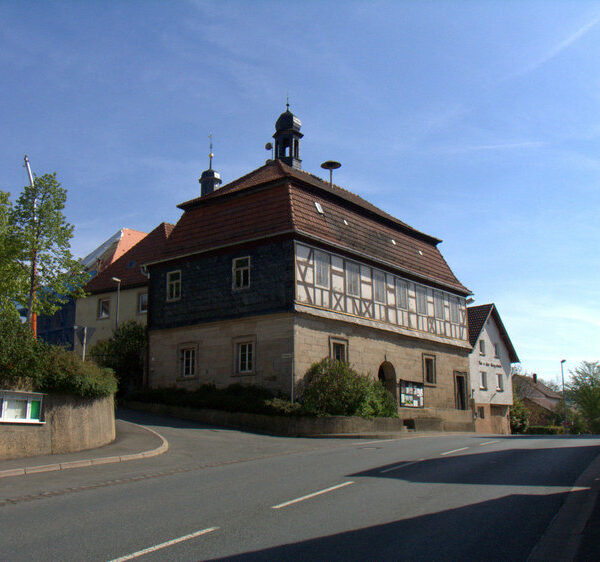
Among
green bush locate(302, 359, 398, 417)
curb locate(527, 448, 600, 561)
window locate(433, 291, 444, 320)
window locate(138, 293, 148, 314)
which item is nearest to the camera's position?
curb locate(527, 448, 600, 561)

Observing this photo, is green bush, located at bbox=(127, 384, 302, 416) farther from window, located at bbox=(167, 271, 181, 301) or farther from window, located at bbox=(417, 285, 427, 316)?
A: window, located at bbox=(417, 285, 427, 316)

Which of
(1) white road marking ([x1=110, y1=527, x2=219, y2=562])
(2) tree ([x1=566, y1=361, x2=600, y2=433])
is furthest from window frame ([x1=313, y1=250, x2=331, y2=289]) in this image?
(2) tree ([x1=566, y1=361, x2=600, y2=433])

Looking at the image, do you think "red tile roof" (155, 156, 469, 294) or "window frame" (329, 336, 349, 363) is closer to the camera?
"window frame" (329, 336, 349, 363)

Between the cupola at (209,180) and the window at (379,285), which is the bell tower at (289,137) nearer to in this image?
the window at (379,285)

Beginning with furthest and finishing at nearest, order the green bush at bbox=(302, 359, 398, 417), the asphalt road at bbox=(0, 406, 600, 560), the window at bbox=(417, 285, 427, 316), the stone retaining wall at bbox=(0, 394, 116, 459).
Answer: the window at bbox=(417, 285, 427, 316) < the green bush at bbox=(302, 359, 398, 417) < the stone retaining wall at bbox=(0, 394, 116, 459) < the asphalt road at bbox=(0, 406, 600, 560)

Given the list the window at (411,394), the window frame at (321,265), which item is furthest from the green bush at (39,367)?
the window at (411,394)

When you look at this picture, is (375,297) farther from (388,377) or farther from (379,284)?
(388,377)

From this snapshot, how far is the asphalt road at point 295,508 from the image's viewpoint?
22.5 feet

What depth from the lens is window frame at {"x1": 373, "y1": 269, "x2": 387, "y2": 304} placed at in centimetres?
3269

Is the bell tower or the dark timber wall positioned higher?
the bell tower

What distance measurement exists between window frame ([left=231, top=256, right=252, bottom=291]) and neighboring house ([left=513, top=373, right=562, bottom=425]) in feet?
150

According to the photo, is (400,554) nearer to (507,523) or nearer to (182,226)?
(507,523)

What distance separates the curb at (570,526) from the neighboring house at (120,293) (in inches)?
1169

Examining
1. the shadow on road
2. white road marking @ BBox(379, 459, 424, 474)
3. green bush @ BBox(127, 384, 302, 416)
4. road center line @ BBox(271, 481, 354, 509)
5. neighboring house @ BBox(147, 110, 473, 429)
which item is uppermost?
neighboring house @ BBox(147, 110, 473, 429)
